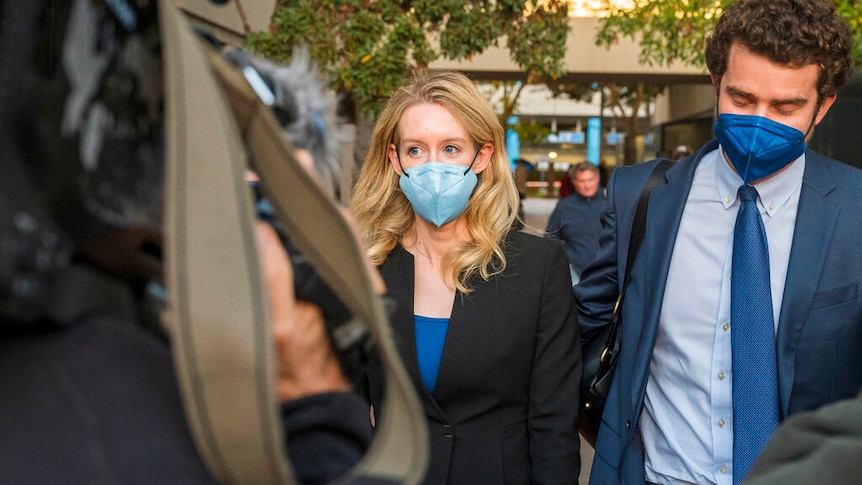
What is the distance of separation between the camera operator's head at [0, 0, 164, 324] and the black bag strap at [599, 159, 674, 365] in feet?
6.48

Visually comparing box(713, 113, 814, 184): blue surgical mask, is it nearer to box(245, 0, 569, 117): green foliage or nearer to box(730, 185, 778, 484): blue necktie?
box(730, 185, 778, 484): blue necktie

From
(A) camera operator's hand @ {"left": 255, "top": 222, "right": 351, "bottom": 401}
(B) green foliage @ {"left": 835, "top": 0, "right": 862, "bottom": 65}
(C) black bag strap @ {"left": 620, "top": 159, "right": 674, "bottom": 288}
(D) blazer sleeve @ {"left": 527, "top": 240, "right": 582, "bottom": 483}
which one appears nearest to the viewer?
(A) camera operator's hand @ {"left": 255, "top": 222, "right": 351, "bottom": 401}

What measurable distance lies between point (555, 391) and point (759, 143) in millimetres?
999

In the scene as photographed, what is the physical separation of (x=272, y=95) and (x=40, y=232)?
36 cm

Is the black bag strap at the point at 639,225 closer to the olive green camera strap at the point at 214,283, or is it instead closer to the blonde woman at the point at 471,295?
the blonde woman at the point at 471,295

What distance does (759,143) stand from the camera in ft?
8.23

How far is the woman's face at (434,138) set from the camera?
304 cm

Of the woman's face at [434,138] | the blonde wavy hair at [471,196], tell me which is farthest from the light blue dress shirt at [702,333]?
the woman's face at [434,138]

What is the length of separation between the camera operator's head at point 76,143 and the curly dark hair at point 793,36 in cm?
197

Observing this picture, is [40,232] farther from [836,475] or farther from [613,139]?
[613,139]

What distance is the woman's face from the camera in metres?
3.04

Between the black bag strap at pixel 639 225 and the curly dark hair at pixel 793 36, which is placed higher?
the curly dark hair at pixel 793 36

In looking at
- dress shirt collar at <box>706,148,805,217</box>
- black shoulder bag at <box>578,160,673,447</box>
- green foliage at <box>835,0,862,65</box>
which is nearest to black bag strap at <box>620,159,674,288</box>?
black shoulder bag at <box>578,160,673,447</box>

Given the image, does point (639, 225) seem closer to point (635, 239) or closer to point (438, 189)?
point (635, 239)
